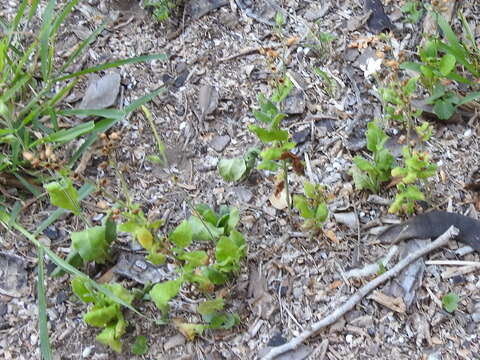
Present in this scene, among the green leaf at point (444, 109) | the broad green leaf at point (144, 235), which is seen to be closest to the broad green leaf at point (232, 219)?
the broad green leaf at point (144, 235)

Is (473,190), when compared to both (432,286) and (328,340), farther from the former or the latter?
(328,340)

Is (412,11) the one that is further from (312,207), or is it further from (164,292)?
(164,292)

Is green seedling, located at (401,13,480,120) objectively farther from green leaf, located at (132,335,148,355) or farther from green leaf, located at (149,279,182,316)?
green leaf, located at (132,335,148,355)

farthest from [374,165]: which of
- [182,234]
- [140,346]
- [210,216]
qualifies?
[140,346]

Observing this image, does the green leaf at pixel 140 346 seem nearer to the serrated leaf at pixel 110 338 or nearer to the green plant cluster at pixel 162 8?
the serrated leaf at pixel 110 338

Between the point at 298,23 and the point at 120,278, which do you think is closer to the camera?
the point at 120,278

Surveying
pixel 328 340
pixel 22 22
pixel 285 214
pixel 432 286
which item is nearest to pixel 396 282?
pixel 432 286

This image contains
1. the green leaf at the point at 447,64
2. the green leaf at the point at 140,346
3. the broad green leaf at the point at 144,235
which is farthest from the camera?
the green leaf at the point at 447,64
